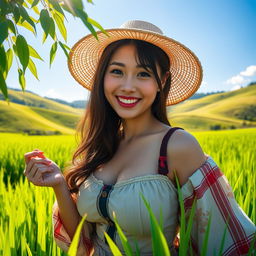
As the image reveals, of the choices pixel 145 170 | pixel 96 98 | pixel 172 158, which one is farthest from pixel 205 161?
pixel 96 98

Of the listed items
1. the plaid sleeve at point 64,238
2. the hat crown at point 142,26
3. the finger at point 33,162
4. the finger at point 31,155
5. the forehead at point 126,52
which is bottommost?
the plaid sleeve at point 64,238

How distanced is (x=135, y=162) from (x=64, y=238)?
0.47m

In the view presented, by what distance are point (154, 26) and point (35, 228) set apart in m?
1.21

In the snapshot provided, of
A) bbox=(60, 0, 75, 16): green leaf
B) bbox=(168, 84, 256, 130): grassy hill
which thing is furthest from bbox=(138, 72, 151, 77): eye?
bbox=(168, 84, 256, 130): grassy hill

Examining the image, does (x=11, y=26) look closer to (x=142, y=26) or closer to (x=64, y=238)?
(x=142, y=26)

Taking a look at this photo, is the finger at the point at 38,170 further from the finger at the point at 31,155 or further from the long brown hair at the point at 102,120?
the long brown hair at the point at 102,120

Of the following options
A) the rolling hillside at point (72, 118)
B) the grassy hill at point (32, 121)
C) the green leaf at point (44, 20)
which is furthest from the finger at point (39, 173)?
the rolling hillside at point (72, 118)

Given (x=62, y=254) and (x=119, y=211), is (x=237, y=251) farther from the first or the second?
(x=62, y=254)

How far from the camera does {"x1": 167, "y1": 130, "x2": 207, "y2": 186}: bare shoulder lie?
1173mm

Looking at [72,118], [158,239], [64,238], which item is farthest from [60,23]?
[72,118]

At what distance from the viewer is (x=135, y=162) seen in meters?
1.32

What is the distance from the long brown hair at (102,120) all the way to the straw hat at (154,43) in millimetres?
55

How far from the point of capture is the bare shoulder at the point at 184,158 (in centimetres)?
117

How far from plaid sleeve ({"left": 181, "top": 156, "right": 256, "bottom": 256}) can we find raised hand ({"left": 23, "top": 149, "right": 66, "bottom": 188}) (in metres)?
0.55
